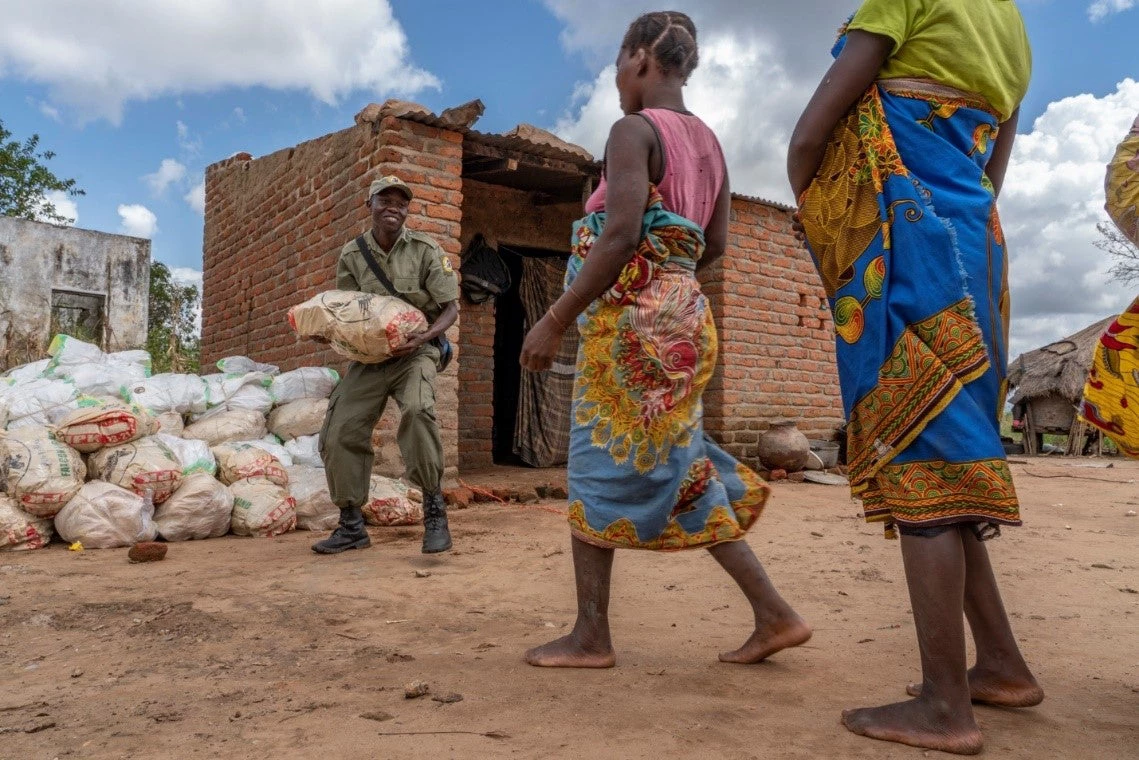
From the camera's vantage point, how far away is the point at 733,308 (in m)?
7.79

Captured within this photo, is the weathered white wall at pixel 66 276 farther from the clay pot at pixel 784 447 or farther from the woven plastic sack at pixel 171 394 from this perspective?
the clay pot at pixel 784 447

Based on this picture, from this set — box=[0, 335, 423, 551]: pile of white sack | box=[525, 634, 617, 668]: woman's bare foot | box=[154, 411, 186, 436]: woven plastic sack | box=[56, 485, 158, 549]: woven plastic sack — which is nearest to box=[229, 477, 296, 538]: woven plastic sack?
box=[0, 335, 423, 551]: pile of white sack

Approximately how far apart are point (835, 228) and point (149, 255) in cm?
1682

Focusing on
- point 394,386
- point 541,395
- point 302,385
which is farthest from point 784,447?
point 394,386

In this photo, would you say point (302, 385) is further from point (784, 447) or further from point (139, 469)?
point (784, 447)

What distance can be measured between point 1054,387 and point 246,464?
1269 centimetres

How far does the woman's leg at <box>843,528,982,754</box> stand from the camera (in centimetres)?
158

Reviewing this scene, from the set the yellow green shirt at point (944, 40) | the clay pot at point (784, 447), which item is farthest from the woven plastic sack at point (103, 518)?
the clay pot at point (784, 447)

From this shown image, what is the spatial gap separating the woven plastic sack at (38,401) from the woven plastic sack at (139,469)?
1.81 ft

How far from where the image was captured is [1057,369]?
1324 cm

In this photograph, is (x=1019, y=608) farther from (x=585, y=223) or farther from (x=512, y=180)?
(x=512, y=180)

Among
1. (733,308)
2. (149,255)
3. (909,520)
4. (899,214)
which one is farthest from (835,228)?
(149,255)

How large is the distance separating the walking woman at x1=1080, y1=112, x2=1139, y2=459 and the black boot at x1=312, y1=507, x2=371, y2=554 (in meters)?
3.20

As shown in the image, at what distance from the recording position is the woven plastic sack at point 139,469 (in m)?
4.36
